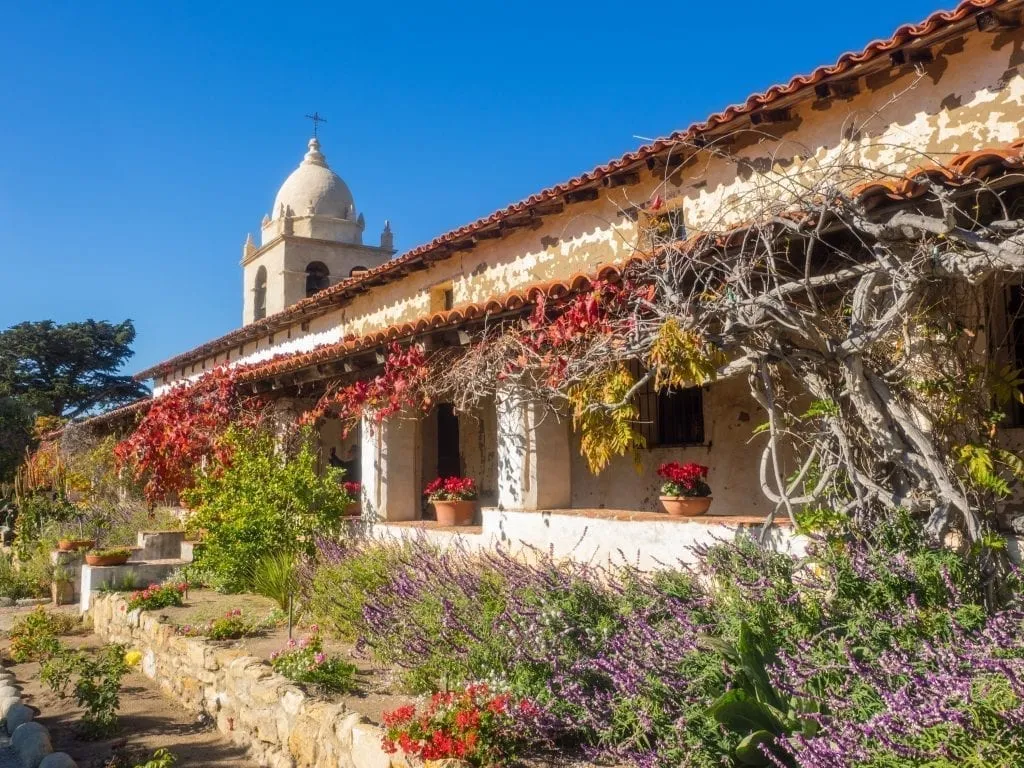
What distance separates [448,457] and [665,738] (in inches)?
377

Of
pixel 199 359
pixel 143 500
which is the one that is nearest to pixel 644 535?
pixel 143 500

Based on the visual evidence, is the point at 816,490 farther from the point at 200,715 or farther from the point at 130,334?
the point at 130,334

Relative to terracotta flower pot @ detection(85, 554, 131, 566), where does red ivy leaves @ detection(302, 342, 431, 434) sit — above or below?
above

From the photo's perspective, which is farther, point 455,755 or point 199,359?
point 199,359

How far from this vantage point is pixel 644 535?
590 centimetres

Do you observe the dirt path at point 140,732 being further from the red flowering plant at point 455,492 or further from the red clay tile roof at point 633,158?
the red clay tile roof at point 633,158

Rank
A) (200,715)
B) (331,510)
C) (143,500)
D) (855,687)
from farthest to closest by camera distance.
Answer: (143,500) → (331,510) → (200,715) → (855,687)

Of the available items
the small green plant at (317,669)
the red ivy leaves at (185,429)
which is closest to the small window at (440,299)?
the red ivy leaves at (185,429)

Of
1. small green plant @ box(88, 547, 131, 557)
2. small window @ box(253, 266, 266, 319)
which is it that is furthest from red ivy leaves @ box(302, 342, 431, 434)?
small window @ box(253, 266, 266, 319)

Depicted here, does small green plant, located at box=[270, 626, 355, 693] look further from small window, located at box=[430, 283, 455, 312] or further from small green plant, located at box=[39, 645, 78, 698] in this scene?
small window, located at box=[430, 283, 455, 312]

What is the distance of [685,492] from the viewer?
677 cm

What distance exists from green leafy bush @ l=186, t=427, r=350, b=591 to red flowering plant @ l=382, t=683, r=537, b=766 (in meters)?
4.71

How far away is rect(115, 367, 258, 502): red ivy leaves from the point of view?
11.4m

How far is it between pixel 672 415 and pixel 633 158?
115 inches
